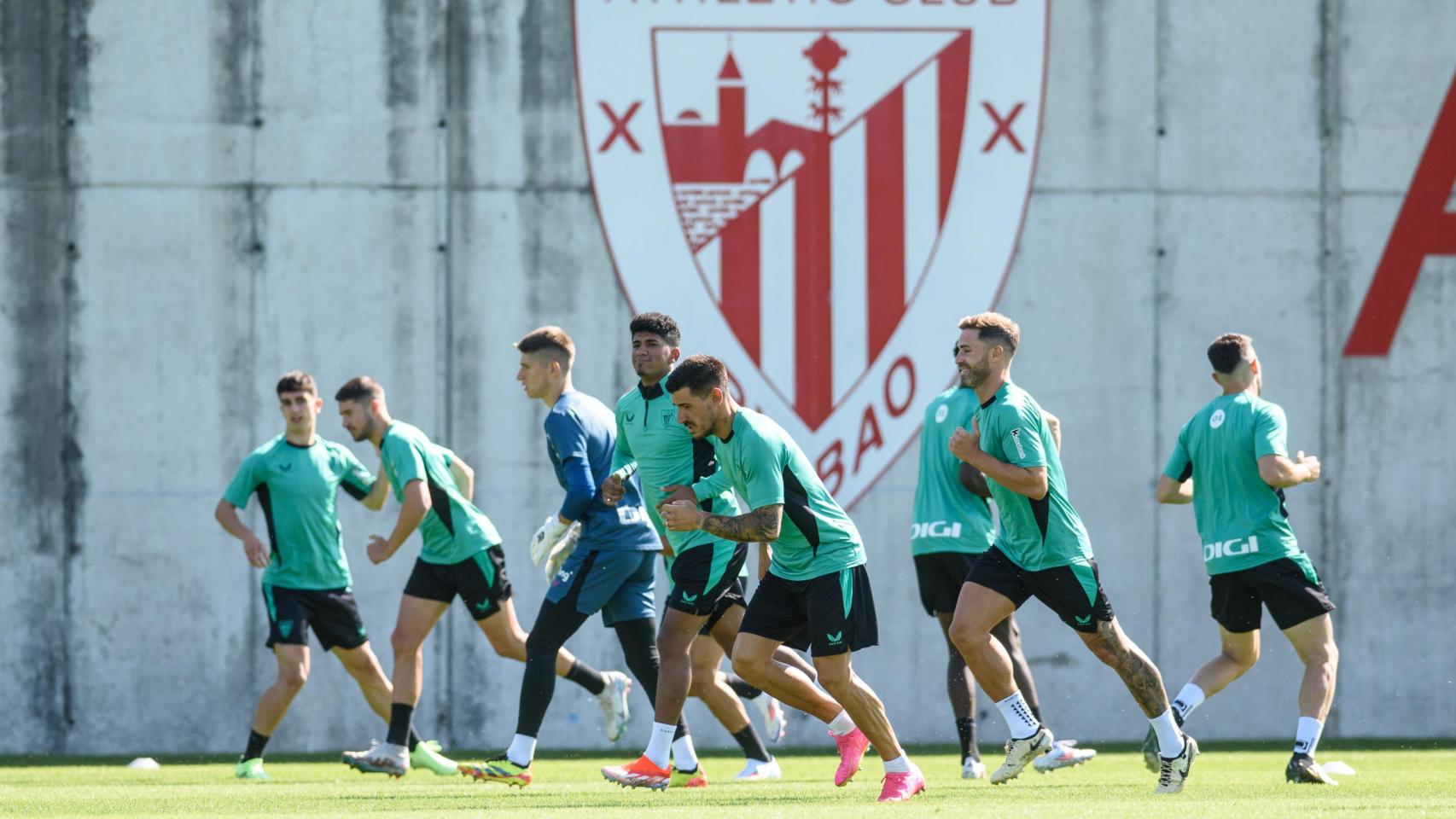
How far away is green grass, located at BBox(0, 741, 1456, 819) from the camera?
6711 mm

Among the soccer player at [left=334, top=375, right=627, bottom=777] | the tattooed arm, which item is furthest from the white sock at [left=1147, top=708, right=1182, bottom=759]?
the soccer player at [left=334, top=375, right=627, bottom=777]

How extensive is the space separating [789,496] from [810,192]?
5169 millimetres

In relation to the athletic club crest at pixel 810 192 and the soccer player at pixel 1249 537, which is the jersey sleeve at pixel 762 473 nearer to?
the soccer player at pixel 1249 537

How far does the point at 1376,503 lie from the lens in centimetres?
1246

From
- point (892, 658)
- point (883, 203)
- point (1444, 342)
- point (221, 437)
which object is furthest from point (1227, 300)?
point (221, 437)

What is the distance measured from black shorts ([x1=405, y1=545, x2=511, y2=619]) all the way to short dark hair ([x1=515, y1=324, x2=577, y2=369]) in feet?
4.02

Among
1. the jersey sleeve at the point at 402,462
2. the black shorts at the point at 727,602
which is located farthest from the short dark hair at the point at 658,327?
the jersey sleeve at the point at 402,462

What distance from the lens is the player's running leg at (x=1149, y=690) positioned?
7.33 meters

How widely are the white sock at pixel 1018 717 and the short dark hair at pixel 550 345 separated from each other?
242 cm

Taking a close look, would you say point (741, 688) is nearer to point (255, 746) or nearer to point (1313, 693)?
point (255, 746)

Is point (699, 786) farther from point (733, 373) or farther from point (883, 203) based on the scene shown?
point (883, 203)

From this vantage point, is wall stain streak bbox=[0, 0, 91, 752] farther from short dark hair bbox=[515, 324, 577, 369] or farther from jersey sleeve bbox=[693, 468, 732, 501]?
jersey sleeve bbox=[693, 468, 732, 501]

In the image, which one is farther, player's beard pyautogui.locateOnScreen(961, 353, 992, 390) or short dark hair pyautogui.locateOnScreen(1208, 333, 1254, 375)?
short dark hair pyautogui.locateOnScreen(1208, 333, 1254, 375)

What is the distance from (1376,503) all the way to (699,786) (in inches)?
239
